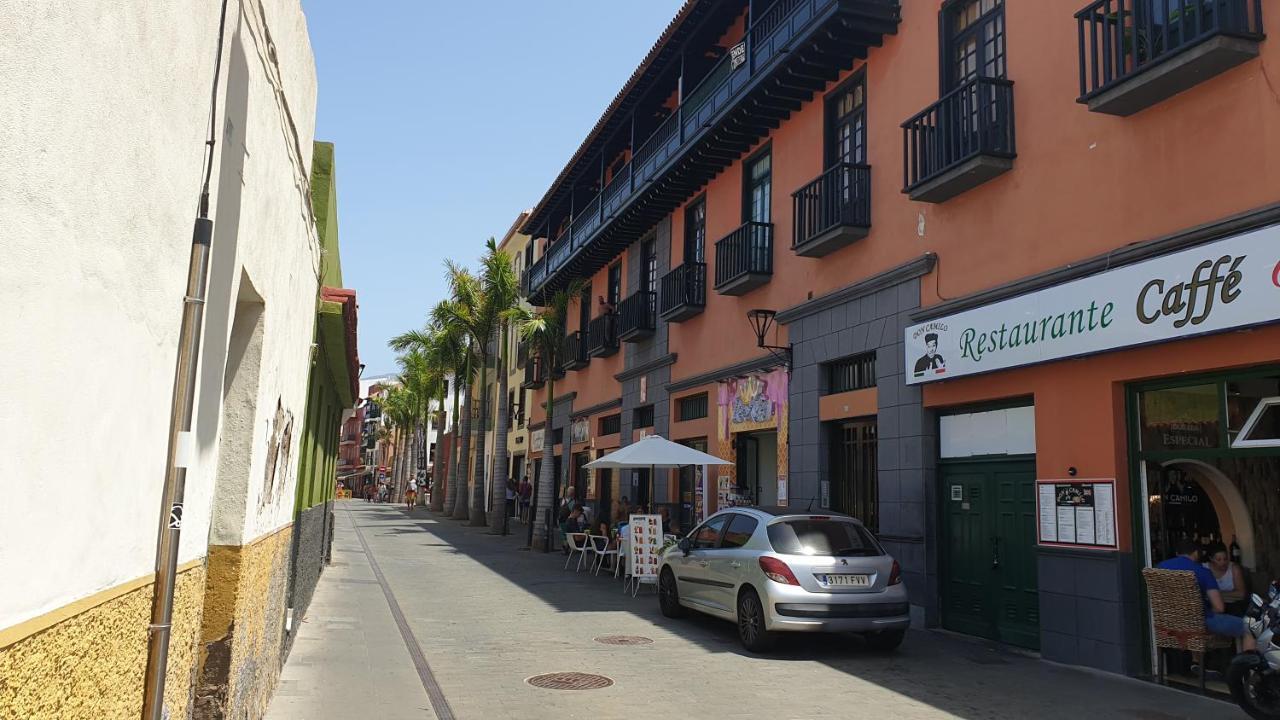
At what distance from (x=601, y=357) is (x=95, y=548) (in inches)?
1010

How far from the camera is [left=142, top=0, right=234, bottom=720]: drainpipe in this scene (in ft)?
10.4

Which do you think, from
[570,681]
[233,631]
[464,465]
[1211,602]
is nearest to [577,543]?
[570,681]

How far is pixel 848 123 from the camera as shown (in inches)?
610

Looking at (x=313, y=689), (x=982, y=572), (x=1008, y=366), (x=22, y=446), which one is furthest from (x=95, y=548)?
(x=982, y=572)

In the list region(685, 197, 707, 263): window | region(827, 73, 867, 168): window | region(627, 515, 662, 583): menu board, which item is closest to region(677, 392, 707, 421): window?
region(685, 197, 707, 263): window

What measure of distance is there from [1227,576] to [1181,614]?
3.45 ft

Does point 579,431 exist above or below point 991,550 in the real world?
above

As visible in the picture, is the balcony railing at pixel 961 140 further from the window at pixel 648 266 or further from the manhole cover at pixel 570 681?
the window at pixel 648 266

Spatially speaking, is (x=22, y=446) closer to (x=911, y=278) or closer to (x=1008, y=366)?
(x=1008, y=366)

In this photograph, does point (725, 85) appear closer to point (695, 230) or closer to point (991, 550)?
point (695, 230)

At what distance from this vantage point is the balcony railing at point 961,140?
1136cm

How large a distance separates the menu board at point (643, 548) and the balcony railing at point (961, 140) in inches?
285

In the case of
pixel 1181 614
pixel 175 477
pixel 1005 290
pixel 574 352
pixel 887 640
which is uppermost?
pixel 574 352

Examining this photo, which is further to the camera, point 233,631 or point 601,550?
point 601,550
